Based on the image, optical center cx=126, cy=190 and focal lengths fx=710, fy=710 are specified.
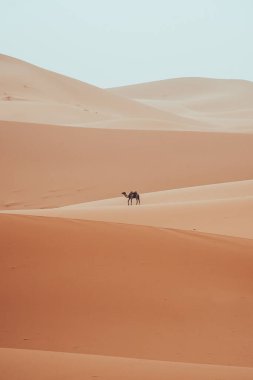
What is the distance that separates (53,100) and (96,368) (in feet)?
119

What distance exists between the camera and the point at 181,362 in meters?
4.84

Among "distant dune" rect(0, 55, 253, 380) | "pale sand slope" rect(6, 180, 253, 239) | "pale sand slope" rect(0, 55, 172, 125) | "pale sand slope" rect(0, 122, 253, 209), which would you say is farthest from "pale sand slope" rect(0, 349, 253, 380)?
"pale sand slope" rect(0, 55, 172, 125)

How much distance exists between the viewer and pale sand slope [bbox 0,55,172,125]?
106 ft

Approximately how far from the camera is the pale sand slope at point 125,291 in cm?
530

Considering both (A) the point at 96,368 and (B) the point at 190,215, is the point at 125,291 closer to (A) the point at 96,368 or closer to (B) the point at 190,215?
(A) the point at 96,368

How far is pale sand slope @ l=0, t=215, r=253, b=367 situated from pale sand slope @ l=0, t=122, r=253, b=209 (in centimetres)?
1005

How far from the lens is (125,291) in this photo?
6.26 m

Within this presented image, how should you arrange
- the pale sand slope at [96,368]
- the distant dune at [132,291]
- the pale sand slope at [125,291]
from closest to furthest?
1. the pale sand slope at [96,368]
2. the distant dune at [132,291]
3. the pale sand slope at [125,291]

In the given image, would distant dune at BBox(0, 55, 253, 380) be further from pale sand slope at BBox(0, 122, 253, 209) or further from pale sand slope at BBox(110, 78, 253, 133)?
pale sand slope at BBox(110, 78, 253, 133)

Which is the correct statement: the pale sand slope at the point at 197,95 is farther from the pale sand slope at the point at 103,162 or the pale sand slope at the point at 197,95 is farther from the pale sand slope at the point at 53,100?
the pale sand slope at the point at 103,162

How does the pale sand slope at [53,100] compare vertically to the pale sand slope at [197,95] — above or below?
below

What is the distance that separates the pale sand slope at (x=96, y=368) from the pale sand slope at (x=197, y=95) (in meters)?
54.4

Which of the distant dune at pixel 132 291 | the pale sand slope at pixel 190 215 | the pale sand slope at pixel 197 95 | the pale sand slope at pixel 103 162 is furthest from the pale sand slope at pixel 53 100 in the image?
the pale sand slope at pixel 190 215

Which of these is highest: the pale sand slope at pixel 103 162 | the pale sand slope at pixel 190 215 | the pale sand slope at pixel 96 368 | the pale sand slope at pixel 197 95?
the pale sand slope at pixel 197 95
